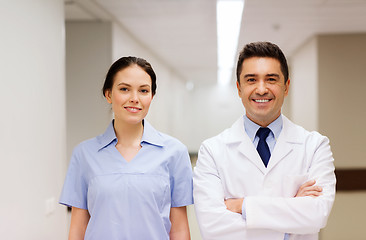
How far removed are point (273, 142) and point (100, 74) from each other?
3203 millimetres

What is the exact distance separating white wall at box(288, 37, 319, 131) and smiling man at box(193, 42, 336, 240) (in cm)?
398

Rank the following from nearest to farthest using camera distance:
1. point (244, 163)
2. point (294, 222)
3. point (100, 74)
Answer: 1. point (294, 222)
2. point (244, 163)
3. point (100, 74)

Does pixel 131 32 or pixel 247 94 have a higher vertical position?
pixel 131 32

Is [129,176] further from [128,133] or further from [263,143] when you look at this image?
[263,143]

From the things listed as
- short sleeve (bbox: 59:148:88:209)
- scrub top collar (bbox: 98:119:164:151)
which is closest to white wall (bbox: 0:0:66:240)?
short sleeve (bbox: 59:148:88:209)

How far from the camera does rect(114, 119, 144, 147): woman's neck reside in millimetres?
1765

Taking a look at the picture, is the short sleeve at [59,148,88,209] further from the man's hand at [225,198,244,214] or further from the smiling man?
the man's hand at [225,198,244,214]

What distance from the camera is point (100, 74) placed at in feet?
15.2

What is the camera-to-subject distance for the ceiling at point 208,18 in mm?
4113

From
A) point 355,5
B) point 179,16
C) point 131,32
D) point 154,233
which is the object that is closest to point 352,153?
point 355,5

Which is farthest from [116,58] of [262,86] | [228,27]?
[262,86]

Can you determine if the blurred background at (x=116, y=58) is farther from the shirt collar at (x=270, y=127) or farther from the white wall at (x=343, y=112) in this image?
the shirt collar at (x=270, y=127)

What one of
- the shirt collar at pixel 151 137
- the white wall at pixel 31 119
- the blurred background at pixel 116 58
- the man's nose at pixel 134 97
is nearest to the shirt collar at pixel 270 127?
the shirt collar at pixel 151 137

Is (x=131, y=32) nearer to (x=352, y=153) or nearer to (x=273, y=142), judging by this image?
(x=352, y=153)
